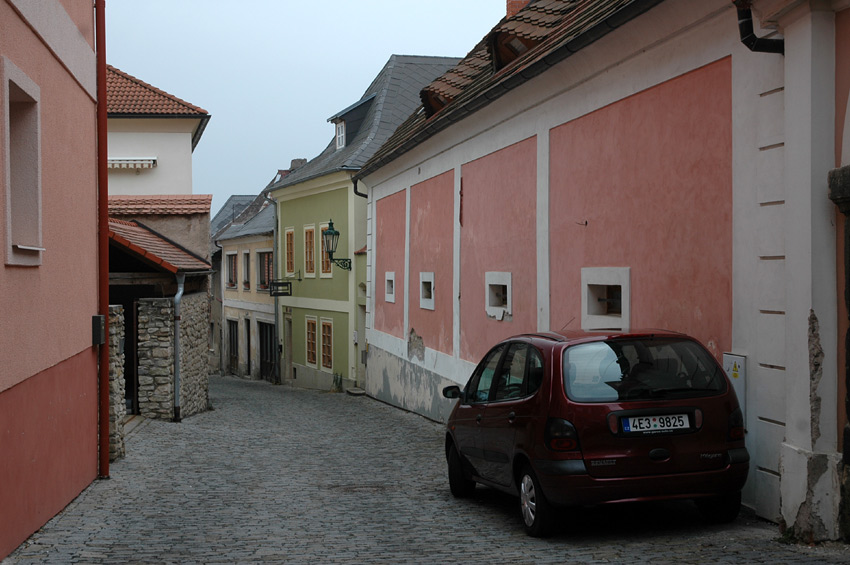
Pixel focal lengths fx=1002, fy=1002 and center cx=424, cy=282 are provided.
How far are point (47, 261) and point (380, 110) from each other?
85.1 ft

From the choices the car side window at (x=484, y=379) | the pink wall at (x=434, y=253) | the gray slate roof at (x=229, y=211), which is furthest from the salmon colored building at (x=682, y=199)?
the gray slate roof at (x=229, y=211)

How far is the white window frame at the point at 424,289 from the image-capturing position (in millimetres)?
19547

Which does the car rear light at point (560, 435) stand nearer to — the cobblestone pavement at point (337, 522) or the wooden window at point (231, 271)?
the cobblestone pavement at point (337, 522)

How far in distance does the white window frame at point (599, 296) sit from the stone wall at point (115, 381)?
572cm

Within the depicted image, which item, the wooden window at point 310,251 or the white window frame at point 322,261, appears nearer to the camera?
the white window frame at point 322,261

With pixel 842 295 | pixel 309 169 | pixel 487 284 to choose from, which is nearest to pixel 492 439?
pixel 842 295

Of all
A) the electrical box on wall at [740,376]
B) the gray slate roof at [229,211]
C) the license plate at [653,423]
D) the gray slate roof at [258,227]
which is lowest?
the license plate at [653,423]

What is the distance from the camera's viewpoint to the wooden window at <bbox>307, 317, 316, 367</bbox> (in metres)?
35.7

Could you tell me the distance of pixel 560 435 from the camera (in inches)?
275

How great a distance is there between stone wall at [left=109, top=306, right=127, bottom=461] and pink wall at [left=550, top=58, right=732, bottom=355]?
18.0 feet

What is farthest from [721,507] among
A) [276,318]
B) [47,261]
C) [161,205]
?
[276,318]

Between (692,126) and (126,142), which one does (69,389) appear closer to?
(692,126)

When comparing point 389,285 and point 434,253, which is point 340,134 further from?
point 434,253

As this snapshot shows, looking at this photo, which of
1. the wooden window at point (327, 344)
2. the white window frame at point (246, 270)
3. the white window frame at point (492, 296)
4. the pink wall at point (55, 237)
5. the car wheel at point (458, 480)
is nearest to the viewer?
the pink wall at point (55, 237)
